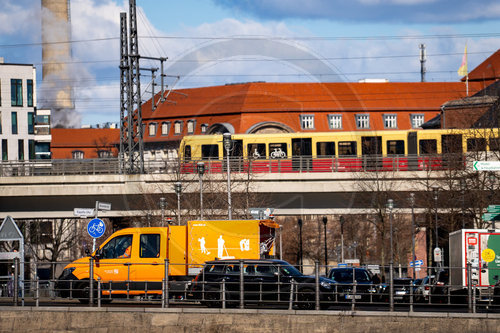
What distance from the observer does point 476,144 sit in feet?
161

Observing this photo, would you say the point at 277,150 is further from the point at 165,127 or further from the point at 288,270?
the point at 165,127

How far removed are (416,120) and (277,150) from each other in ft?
224

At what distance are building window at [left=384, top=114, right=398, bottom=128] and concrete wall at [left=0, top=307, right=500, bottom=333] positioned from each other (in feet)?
312

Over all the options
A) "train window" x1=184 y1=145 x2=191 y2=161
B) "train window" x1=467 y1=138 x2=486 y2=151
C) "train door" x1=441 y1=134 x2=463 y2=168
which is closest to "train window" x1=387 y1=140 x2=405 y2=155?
"train door" x1=441 y1=134 x2=463 y2=168

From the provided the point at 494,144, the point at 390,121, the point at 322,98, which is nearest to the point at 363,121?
the point at 390,121

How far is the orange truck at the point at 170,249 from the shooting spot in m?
27.9

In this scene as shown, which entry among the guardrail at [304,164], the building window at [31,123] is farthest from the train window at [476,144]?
the building window at [31,123]

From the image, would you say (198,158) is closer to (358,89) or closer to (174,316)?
(174,316)

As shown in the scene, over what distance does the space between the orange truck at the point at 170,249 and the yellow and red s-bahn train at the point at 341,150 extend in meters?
18.0

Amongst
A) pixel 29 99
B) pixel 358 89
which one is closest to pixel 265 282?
pixel 29 99

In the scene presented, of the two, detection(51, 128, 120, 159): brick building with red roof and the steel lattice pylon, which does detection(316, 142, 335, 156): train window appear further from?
detection(51, 128, 120, 159): brick building with red roof

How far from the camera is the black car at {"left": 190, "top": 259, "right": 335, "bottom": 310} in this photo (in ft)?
73.3

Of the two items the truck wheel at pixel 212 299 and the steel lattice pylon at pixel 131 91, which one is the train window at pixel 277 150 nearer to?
the steel lattice pylon at pixel 131 91

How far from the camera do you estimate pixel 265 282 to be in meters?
23.7
